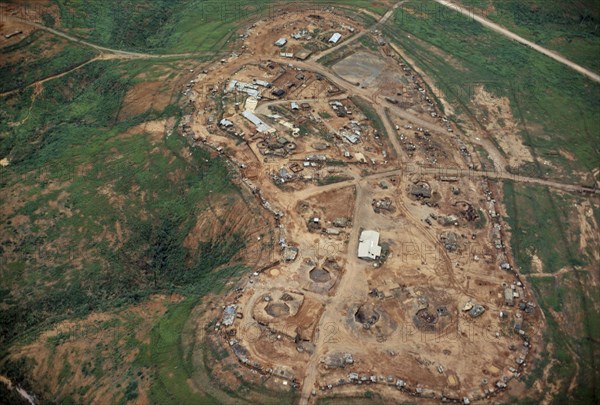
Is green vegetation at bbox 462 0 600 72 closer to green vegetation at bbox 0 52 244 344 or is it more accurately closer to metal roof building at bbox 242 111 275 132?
metal roof building at bbox 242 111 275 132

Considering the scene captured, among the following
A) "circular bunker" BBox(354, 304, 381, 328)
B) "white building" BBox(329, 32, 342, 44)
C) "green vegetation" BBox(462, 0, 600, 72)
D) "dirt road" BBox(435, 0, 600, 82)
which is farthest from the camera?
"green vegetation" BBox(462, 0, 600, 72)

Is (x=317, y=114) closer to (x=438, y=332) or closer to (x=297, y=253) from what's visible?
(x=297, y=253)

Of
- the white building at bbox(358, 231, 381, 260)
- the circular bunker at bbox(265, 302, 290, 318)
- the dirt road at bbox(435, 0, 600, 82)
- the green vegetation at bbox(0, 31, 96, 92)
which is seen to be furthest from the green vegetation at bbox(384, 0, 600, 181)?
the green vegetation at bbox(0, 31, 96, 92)

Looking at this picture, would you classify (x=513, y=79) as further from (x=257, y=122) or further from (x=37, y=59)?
(x=37, y=59)

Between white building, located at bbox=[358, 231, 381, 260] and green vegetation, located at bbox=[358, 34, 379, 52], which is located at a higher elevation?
green vegetation, located at bbox=[358, 34, 379, 52]

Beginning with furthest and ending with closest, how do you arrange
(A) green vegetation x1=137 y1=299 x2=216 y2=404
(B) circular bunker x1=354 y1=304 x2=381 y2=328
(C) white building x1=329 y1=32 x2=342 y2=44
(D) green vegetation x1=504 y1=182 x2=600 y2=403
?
1. (C) white building x1=329 y1=32 x2=342 y2=44
2. (B) circular bunker x1=354 y1=304 x2=381 y2=328
3. (D) green vegetation x1=504 y1=182 x2=600 y2=403
4. (A) green vegetation x1=137 y1=299 x2=216 y2=404

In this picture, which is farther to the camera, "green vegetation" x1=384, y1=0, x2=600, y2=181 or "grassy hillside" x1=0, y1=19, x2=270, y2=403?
"green vegetation" x1=384, y1=0, x2=600, y2=181

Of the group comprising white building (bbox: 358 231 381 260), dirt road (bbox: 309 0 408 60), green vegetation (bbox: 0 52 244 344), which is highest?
dirt road (bbox: 309 0 408 60)

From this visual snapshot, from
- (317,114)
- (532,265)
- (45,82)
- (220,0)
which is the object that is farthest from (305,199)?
(220,0)

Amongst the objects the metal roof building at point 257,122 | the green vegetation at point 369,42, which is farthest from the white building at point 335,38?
the metal roof building at point 257,122
